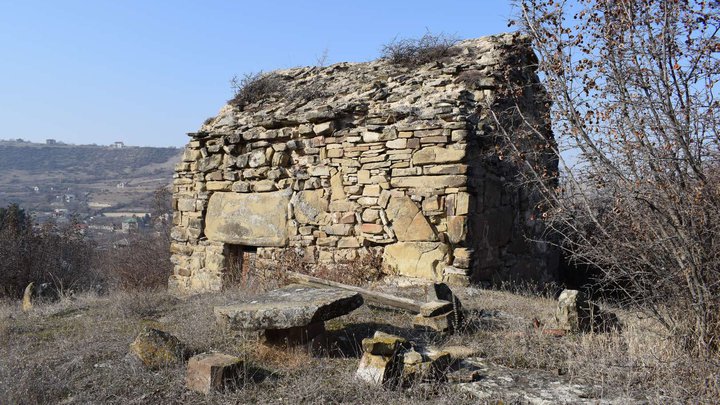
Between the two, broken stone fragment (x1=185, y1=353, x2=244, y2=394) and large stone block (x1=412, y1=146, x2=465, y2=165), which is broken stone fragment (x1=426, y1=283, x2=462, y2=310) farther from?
broken stone fragment (x1=185, y1=353, x2=244, y2=394)

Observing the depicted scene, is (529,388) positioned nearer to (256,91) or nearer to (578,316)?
(578,316)

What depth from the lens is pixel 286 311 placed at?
398 centimetres

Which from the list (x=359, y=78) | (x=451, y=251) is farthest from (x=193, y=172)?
(x=451, y=251)

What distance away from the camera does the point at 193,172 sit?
8766 millimetres

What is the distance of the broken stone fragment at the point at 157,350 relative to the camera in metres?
3.93

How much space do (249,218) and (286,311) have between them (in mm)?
4235

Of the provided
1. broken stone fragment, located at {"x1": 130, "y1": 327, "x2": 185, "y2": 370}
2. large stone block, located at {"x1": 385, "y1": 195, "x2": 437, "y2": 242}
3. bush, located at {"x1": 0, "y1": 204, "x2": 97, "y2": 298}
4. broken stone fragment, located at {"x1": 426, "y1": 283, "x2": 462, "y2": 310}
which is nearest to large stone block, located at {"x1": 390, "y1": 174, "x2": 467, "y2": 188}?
large stone block, located at {"x1": 385, "y1": 195, "x2": 437, "y2": 242}

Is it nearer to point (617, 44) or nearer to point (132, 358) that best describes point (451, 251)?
point (617, 44)

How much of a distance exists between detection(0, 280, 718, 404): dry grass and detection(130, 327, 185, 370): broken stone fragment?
83 mm

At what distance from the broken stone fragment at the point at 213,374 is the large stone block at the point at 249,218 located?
4151 mm

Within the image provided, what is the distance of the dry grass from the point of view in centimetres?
339

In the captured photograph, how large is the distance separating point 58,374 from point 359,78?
Result: 5.93 m

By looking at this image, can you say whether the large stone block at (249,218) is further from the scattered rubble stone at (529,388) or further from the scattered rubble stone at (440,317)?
the scattered rubble stone at (529,388)

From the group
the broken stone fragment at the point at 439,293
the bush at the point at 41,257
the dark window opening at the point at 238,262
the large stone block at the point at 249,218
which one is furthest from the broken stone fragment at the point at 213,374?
the bush at the point at 41,257
